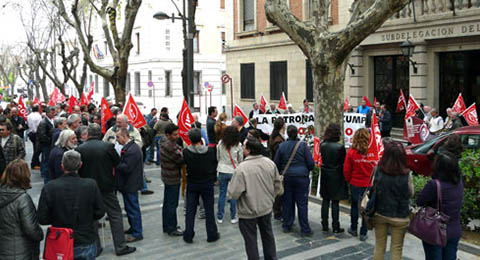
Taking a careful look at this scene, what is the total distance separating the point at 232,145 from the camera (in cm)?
729

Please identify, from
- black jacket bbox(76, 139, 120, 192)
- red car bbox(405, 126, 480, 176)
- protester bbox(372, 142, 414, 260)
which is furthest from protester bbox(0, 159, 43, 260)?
red car bbox(405, 126, 480, 176)

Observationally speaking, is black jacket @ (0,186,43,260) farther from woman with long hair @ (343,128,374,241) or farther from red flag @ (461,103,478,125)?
red flag @ (461,103,478,125)

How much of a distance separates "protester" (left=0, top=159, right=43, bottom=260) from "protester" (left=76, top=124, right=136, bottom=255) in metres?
1.52

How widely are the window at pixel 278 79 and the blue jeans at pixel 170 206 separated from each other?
57.9ft

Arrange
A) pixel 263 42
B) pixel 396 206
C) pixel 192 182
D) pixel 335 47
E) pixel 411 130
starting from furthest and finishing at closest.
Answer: pixel 263 42 → pixel 411 130 → pixel 335 47 → pixel 192 182 → pixel 396 206

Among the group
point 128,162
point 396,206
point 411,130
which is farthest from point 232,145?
point 411,130

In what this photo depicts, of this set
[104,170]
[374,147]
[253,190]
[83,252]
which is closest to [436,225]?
[253,190]

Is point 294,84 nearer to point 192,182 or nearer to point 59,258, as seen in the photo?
point 192,182

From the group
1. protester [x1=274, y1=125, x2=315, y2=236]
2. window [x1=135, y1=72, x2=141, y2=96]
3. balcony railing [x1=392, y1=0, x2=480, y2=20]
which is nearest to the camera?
protester [x1=274, y1=125, x2=315, y2=236]

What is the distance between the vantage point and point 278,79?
24906 mm

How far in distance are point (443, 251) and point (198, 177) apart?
3252mm

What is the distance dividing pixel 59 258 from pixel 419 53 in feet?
53.0

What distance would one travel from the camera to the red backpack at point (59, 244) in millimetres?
4656

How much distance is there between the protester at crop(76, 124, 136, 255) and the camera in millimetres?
6219
